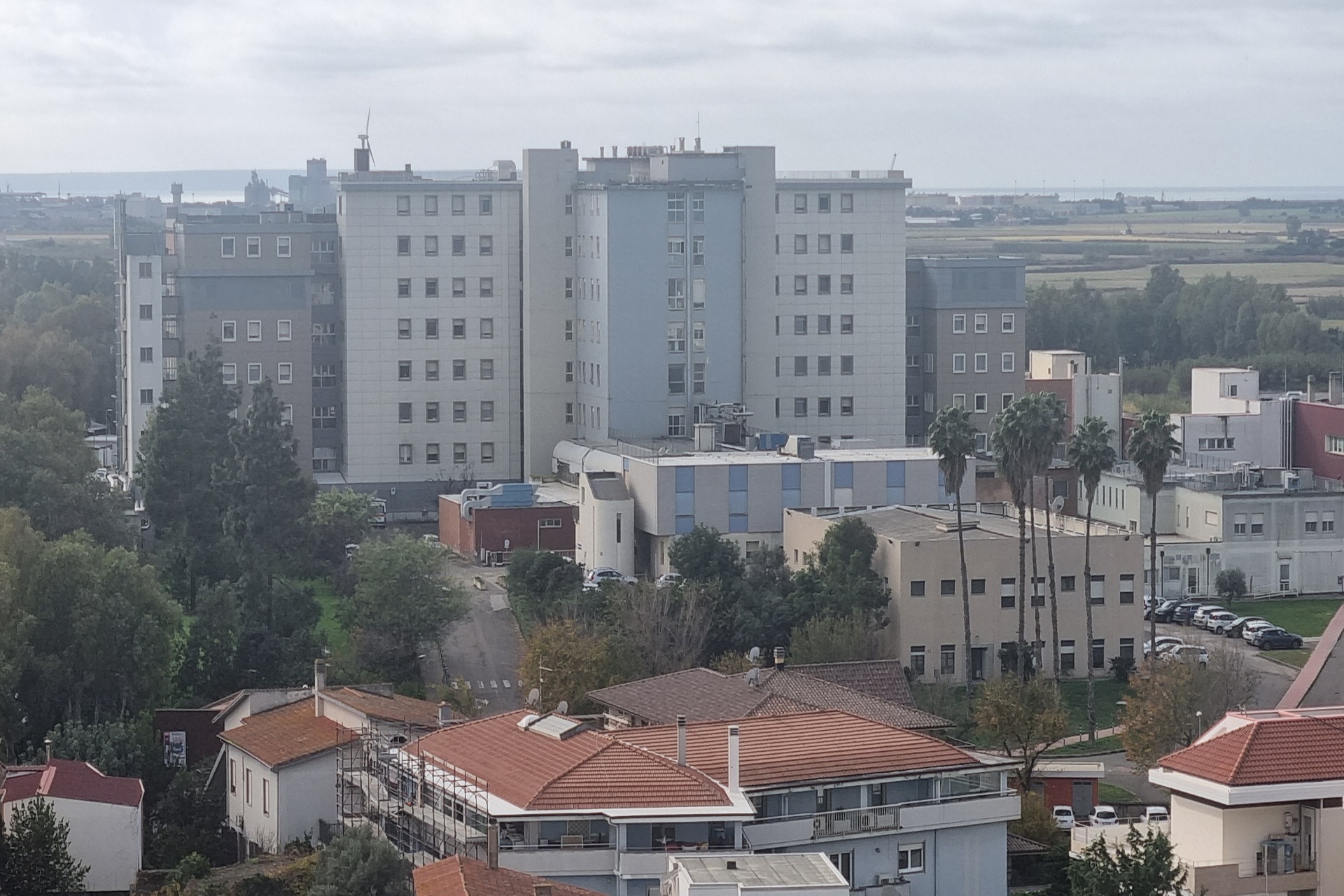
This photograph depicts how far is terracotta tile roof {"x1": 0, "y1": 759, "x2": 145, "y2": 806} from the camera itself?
140ft

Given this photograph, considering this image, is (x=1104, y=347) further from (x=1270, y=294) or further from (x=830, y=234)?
(x=830, y=234)

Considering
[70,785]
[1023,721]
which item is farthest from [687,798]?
[1023,721]

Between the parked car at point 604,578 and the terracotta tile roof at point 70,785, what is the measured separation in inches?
1042

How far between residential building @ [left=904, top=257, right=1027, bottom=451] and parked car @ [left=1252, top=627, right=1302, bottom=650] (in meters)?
32.0

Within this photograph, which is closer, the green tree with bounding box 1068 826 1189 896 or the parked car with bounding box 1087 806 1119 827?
the green tree with bounding box 1068 826 1189 896

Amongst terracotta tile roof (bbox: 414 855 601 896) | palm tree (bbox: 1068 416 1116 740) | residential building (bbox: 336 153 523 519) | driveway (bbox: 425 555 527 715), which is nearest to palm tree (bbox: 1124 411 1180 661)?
palm tree (bbox: 1068 416 1116 740)

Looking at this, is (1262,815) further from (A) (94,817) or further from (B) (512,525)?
(B) (512,525)

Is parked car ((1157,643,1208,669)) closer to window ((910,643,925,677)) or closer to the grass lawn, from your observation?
the grass lawn

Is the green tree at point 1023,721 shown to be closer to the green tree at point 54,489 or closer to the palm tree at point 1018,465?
the palm tree at point 1018,465

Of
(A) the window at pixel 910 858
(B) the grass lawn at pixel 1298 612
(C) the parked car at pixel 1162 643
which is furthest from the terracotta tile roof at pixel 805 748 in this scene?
(B) the grass lawn at pixel 1298 612

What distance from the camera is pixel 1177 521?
8506 cm

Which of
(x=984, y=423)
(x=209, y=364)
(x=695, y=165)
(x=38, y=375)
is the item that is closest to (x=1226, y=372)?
(x=984, y=423)

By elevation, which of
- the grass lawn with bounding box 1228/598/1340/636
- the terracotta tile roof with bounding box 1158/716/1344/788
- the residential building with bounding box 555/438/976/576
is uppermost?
the residential building with bounding box 555/438/976/576

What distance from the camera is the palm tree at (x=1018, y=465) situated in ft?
213
